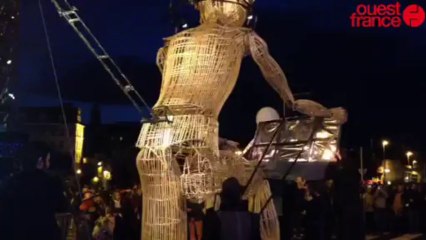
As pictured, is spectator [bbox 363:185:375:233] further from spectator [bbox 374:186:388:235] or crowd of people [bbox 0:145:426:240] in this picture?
spectator [bbox 374:186:388:235]

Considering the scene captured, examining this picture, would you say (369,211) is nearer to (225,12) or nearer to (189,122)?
(225,12)

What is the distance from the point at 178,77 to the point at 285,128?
1.83 metres

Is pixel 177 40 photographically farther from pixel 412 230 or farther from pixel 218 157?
pixel 412 230

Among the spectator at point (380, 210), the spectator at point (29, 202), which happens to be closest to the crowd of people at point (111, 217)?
the spectator at point (29, 202)

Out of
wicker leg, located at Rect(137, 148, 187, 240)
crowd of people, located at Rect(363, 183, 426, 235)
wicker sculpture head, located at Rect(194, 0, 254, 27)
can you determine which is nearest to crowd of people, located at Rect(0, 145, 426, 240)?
crowd of people, located at Rect(363, 183, 426, 235)

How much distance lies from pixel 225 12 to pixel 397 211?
9.34 metres

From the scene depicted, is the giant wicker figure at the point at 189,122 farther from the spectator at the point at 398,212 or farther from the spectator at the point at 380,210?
the spectator at the point at 398,212

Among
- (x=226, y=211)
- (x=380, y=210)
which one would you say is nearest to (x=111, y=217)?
(x=226, y=211)

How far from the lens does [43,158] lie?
457cm

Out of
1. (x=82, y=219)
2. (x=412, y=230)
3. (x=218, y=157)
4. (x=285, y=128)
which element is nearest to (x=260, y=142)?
(x=285, y=128)

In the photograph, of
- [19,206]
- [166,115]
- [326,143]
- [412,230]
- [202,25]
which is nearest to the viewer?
[19,206]

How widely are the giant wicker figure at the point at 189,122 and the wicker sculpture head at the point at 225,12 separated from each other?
0.04 feet

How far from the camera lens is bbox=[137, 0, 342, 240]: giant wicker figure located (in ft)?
23.4

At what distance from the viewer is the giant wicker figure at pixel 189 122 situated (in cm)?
712
